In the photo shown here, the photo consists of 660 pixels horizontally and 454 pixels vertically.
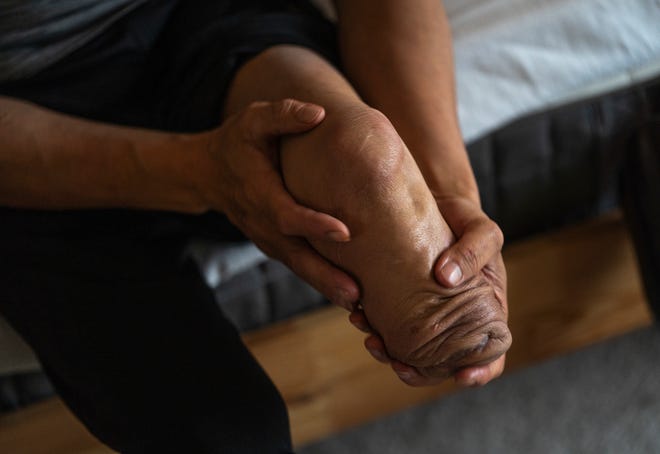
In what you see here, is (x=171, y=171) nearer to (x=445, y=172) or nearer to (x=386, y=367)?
(x=445, y=172)

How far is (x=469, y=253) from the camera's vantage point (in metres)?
0.59

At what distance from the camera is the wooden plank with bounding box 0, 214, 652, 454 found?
0.86 meters

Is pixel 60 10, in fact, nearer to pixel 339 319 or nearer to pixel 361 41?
pixel 361 41

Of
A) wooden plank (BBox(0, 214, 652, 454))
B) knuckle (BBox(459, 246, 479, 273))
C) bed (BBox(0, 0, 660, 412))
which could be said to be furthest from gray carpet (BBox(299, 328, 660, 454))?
knuckle (BBox(459, 246, 479, 273))

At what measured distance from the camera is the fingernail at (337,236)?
57 centimetres

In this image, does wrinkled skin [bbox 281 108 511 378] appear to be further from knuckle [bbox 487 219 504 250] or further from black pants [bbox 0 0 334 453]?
black pants [bbox 0 0 334 453]

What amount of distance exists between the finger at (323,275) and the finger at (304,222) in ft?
0.07

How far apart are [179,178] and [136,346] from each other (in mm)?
155

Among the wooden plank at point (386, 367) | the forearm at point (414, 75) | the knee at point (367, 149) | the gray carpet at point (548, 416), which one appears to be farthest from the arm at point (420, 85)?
the gray carpet at point (548, 416)

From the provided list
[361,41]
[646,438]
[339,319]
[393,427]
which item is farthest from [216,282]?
[646,438]

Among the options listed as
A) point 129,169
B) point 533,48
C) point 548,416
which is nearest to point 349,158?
point 129,169

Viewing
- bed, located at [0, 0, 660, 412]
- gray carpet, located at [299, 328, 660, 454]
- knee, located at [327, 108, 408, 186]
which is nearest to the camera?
knee, located at [327, 108, 408, 186]

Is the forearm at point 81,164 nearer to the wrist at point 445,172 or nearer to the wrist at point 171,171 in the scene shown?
the wrist at point 171,171

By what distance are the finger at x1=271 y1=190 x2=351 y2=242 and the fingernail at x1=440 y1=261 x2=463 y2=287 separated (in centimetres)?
8
